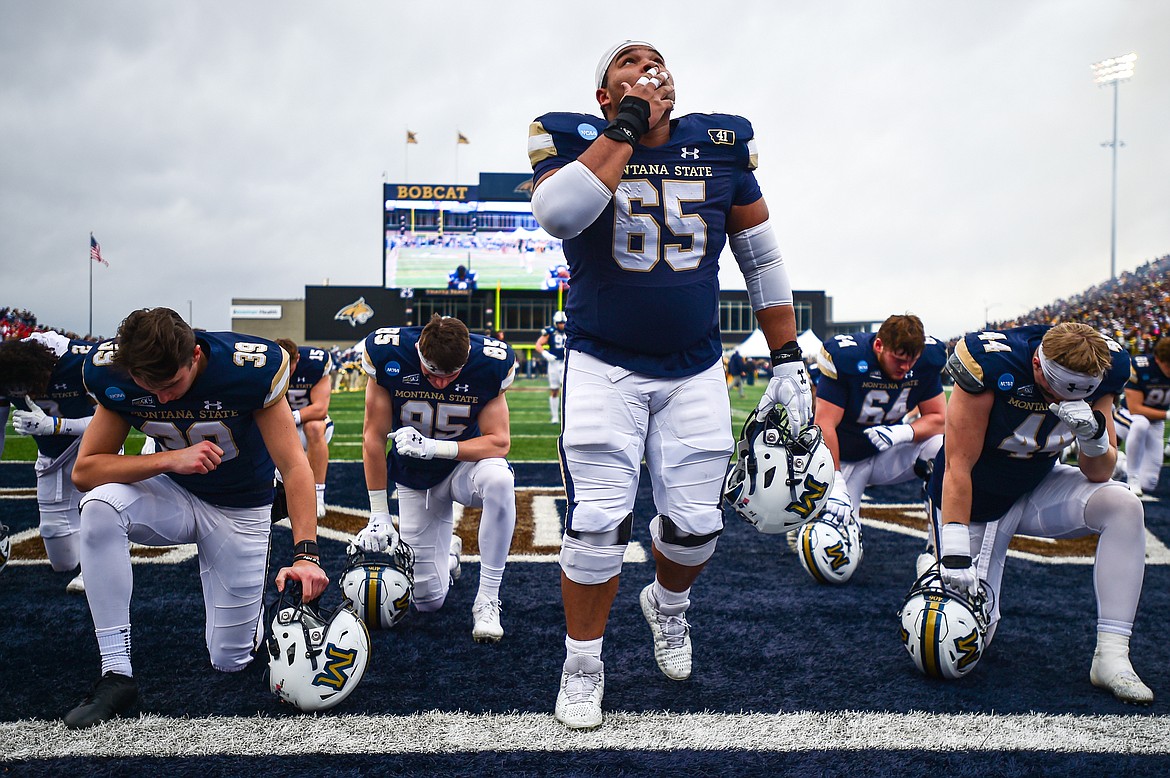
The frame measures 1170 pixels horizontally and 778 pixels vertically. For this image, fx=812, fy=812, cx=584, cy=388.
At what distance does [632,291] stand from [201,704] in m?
1.97

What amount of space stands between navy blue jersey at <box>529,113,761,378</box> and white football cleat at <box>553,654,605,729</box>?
961 millimetres

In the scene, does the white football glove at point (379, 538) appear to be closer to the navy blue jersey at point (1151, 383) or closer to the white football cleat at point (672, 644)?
the white football cleat at point (672, 644)

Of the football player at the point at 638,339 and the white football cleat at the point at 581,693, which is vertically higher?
the football player at the point at 638,339

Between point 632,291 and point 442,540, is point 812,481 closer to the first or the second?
point 632,291

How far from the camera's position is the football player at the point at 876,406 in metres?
4.94

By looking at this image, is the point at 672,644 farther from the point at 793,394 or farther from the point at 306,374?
the point at 306,374

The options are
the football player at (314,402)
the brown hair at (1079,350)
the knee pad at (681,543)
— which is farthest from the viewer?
the football player at (314,402)

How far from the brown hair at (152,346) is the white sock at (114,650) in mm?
876

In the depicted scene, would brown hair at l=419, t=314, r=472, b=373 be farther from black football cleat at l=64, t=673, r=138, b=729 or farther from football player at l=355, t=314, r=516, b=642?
black football cleat at l=64, t=673, r=138, b=729

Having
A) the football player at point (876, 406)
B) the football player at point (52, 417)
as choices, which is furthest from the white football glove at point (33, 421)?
the football player at point (876, 406)

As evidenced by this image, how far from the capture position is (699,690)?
284 centimetres

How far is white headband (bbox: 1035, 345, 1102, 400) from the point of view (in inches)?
111

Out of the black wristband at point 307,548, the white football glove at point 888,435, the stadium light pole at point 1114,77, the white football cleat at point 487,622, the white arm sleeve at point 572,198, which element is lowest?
the white football cleat at point 487,622

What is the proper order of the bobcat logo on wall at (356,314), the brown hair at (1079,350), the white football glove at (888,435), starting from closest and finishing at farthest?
the brown hair at (1079,350), the white football glove at (888,435), the bobcat logo on wall at (356,314)
